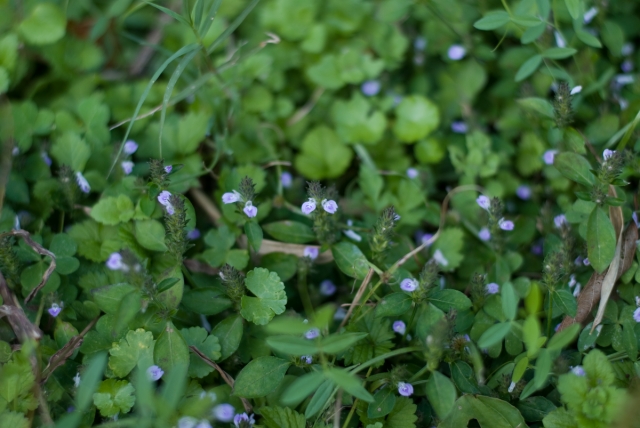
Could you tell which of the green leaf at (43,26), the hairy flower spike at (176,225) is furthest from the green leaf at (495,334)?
the green leaf at (43,26)

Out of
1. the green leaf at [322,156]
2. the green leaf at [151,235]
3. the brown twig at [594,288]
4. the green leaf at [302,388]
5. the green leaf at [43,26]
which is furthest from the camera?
the green leaf at [322,156]

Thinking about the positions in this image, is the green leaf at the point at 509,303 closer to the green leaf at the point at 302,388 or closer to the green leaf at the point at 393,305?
the green leaf at the point at 393,305

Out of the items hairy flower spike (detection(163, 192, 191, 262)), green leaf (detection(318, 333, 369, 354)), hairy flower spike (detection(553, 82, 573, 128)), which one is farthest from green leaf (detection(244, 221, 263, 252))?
hairy flower spike (detection(553, 82, 573, 128))

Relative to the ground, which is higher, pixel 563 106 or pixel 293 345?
pixel 563 106

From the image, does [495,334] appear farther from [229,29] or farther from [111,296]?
[229,29]

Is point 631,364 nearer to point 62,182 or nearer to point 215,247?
point 215,247

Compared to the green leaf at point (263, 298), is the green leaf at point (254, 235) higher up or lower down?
higher up

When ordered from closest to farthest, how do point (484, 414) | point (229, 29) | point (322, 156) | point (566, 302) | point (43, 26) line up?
point (484, 414) → point (566, 302) → point (229, 29) → point (43, 26) → point (322, 156)

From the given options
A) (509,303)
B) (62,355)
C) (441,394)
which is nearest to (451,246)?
(509,303)
